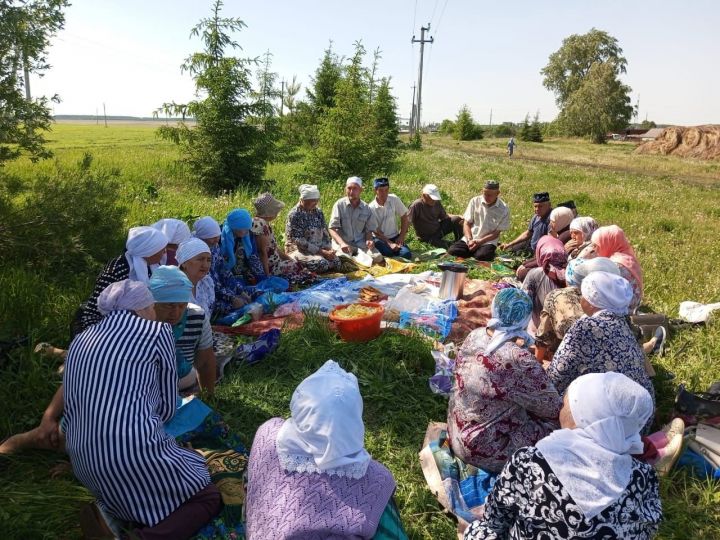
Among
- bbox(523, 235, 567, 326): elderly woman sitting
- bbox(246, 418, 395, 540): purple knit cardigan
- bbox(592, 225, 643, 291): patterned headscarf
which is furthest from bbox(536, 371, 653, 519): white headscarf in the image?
bbox(592, 225, 643, 291): patterned headscarf

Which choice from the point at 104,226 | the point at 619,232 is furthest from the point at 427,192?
the point at 104,226

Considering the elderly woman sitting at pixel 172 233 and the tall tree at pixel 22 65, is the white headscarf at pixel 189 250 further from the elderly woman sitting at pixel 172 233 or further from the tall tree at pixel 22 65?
the tall tree at pixel 22 65

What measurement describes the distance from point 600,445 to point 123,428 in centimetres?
199

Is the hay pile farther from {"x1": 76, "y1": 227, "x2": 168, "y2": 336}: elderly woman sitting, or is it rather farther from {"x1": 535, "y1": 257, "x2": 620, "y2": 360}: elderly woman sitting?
{"x1": 76, "y1": 227, "x2": 168, "y2": 336}: elderly woman sitting

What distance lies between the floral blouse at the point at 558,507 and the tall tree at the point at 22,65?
5174 millimetres

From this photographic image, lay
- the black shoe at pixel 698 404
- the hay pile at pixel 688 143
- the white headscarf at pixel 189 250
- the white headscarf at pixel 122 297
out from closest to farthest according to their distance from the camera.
Result: the white headscarf at pixel 122 297 → the black shoe at pixel 698 404 → the white headscarf at pixel 189 250 → the hay pile at pixel 688 143

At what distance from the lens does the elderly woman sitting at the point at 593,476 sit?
1695mm

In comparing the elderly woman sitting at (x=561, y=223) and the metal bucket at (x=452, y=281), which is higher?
the elderly woman sitting at (x=561, y=223)

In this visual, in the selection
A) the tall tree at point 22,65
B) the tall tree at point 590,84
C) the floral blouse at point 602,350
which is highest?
the tall tree at point 590,84

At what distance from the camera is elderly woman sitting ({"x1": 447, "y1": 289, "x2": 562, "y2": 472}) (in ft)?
8.65

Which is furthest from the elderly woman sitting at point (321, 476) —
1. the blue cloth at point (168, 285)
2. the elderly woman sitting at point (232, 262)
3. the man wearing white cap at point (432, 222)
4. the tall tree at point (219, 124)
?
the tall tree at point (219, 124)

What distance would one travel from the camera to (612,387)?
180cm

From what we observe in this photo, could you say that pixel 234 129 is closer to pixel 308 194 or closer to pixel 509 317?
pixel 308 194

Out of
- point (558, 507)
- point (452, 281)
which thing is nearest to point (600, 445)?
point (558, 507)
